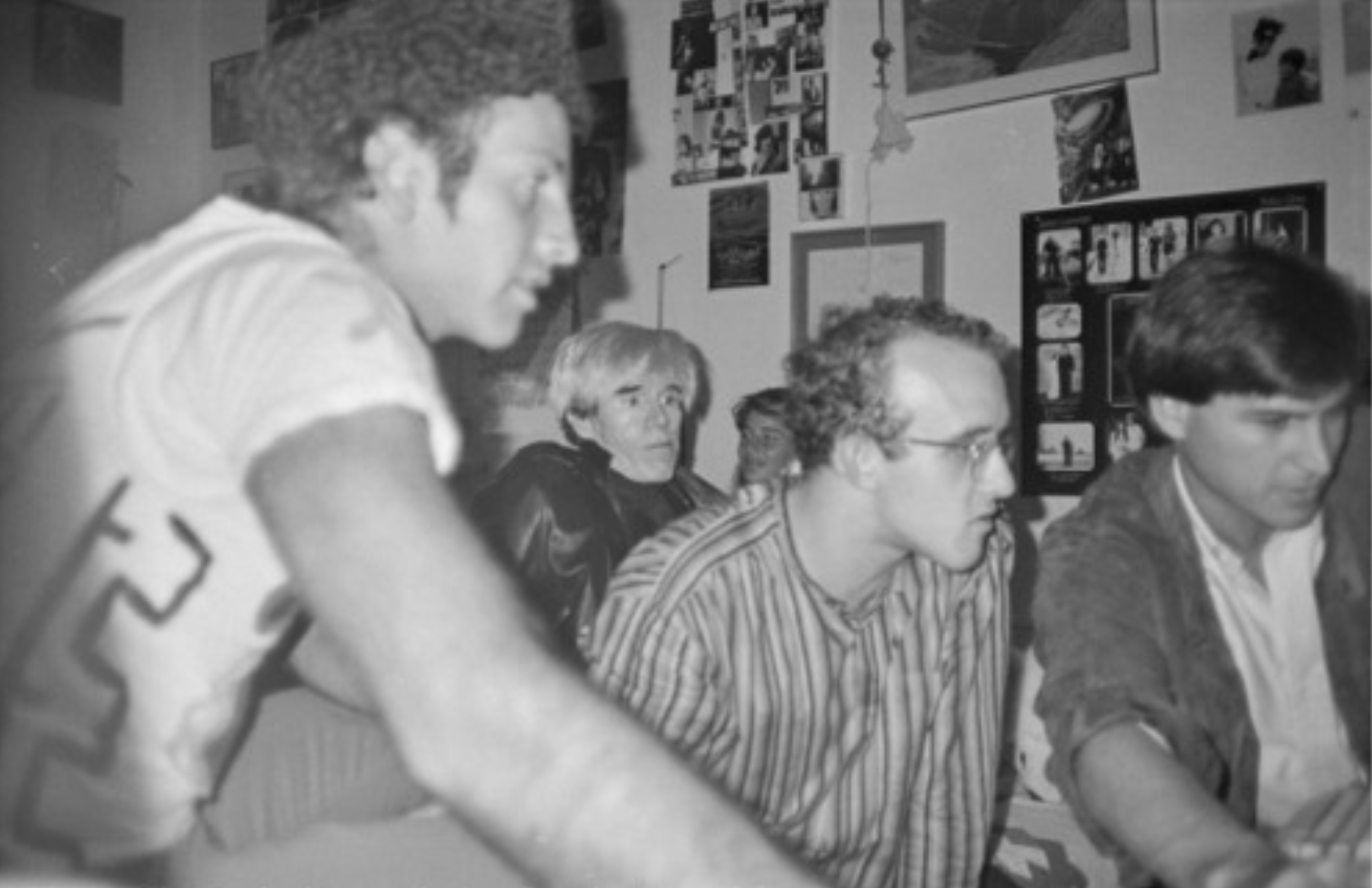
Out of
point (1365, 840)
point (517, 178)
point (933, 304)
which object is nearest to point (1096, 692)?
point (1365, 840)

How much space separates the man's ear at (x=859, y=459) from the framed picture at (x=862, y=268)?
9 cm

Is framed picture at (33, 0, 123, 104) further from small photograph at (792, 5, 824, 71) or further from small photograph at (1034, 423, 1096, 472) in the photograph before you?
small photograph at (1034, 423, 1096, 472)

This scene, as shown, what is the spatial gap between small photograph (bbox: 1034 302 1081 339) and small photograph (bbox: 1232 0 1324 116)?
0.55ft

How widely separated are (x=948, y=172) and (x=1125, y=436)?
232mm

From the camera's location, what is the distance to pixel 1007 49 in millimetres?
802

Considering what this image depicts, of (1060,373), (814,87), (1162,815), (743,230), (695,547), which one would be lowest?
(1162,815)

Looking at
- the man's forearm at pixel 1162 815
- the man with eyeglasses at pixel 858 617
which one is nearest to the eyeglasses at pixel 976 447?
the man with eyeglasses at pixel 858 617

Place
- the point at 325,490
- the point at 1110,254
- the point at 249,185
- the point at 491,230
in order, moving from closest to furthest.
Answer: the point at 325,490 → the point at 491,230 → the point at 249,185 → the point at 1110,254

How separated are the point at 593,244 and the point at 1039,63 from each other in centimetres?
34

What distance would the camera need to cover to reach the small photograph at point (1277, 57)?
725 mm

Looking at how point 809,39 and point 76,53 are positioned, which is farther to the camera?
point 809,39

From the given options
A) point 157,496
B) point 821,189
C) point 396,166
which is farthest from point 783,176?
point 157,496

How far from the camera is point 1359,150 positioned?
0.72 metres

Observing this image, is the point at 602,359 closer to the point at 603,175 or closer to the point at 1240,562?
the point at 603,175
